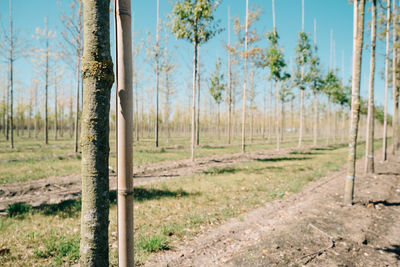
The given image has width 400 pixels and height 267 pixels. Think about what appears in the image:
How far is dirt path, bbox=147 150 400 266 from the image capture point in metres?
3.12

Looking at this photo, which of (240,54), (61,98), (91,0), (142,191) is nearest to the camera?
(91,0)

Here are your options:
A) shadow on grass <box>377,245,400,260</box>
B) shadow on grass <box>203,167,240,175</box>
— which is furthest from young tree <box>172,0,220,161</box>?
shadow on grass <box>377,245,400,260</box>

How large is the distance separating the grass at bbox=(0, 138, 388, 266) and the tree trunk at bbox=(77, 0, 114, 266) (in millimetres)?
1754

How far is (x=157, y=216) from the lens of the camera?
4711 mm

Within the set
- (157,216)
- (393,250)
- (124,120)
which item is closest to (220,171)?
(157,216)

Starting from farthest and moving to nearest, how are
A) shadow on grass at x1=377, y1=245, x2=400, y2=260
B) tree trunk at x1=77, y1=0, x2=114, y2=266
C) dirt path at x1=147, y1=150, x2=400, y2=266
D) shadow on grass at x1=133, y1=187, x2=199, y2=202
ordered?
shadow on grass at x1=133, y1=187, x2=199, y2=202
shadow on grass at x1=377, y1=245, x2=400, y2=260
dirt path at x1=147, y1=150, x2=400, y2=266
tree trunk at x1=77, y1=0, x2=114, y2=266

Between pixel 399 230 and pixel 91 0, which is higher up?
pixel 91 0

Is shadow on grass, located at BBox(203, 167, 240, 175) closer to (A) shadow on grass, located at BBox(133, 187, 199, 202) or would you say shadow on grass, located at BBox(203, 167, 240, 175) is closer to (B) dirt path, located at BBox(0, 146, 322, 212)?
(B) dirt path, located at BBox(0, 146, 322, 212)

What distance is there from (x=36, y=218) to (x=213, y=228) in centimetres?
372

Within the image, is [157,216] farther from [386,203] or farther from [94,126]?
[386,203]

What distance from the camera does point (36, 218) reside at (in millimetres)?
4461

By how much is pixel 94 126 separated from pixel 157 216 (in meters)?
3.74

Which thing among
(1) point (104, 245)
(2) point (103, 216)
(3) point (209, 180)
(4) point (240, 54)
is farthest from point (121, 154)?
(4) point (240, 54)

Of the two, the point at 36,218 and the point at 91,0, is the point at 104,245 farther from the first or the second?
the point at 36,218
